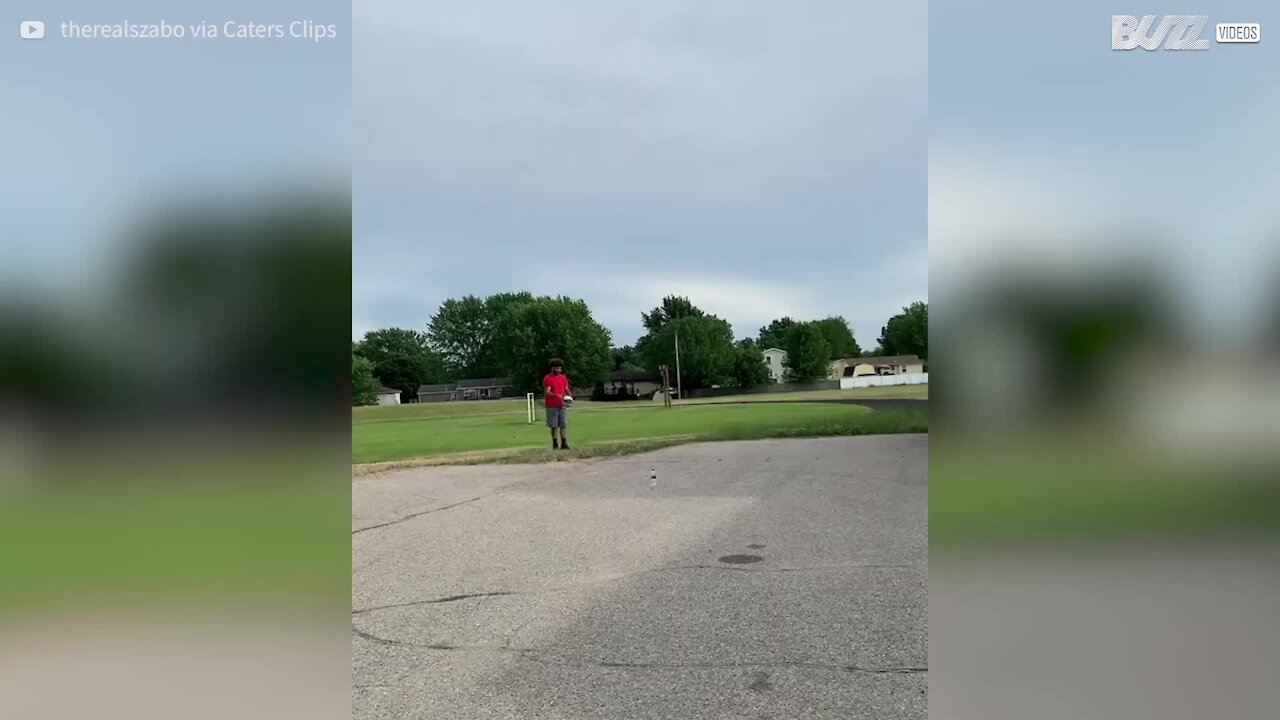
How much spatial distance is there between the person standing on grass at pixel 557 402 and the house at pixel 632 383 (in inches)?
19.1

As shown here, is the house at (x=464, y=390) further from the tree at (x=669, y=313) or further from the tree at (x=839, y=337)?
the tree at (x=839, y=337)

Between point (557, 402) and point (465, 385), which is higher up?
point (465, 385)

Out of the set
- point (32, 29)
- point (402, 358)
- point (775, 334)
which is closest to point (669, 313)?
point (775, 334)

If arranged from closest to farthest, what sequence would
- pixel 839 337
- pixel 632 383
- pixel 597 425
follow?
pixel 839 337, pixel 632 383, pixel 597 425

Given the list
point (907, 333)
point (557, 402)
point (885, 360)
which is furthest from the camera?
point (557, 402)

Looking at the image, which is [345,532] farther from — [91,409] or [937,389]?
[937,389]

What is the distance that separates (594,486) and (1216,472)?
6374 millimetres

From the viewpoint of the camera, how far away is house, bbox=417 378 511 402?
6.49 metres

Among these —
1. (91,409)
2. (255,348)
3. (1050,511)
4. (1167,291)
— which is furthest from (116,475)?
(1167,291)

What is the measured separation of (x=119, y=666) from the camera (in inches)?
109

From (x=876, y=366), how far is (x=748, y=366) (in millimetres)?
2264

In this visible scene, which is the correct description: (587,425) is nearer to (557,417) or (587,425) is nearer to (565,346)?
(557,417)

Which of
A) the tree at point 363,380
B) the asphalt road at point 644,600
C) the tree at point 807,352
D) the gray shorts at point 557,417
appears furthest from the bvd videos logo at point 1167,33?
the gray shorts at point 557,417

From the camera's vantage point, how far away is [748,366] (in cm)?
621
